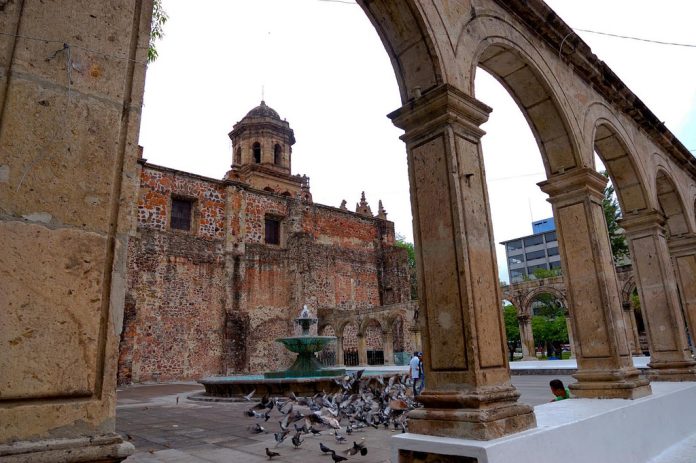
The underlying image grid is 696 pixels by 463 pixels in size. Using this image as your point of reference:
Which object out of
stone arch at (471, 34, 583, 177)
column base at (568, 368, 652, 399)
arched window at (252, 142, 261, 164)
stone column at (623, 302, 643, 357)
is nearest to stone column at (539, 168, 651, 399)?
column base at (568, 368, 652, 399)

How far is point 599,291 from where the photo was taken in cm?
476

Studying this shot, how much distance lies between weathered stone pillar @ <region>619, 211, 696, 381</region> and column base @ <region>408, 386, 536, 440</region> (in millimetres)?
4698

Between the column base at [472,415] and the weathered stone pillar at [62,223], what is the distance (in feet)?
6.01

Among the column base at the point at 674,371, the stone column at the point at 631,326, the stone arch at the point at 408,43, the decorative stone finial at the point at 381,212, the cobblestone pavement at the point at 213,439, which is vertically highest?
the decorative stone finial at the point at 381,212

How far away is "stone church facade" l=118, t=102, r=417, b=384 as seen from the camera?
50.3 ft

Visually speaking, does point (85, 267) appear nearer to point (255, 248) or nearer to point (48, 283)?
point (48, 283)

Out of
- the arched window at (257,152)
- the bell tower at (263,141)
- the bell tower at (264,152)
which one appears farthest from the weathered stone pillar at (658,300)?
the arched window at (257,152)

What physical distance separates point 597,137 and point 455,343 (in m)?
5.24

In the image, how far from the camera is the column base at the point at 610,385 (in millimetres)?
4438

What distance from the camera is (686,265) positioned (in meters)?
7.94

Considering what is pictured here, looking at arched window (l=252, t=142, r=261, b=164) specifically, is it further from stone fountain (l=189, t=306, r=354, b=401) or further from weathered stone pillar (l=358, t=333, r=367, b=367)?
stone fountain (l=189, t=306, r=354, b=401)

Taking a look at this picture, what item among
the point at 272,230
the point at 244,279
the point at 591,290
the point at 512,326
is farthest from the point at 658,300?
the point at 512,326

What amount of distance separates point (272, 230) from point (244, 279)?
3021mm

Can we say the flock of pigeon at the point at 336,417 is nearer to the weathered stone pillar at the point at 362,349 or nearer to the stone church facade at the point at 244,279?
the stone church facade at the point at 244,279
